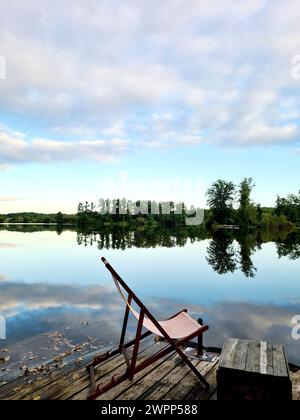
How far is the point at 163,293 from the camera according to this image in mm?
15219

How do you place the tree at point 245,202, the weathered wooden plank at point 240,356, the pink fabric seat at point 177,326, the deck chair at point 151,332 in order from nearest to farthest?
the weathered wooden plank at point 240,356 → the deck chair at point 151,332 → the pink fabric seat at point 177,326 → the tree at point 245,202

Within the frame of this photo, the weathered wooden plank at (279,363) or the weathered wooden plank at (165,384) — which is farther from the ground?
the weathered wooden plank at (279,363)

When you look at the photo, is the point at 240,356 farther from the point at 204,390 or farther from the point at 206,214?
the point at 206,214

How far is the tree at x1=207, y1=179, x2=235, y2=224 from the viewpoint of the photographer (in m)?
93.8

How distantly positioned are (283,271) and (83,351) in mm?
17700

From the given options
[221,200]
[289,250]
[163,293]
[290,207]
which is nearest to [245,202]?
[221,200]

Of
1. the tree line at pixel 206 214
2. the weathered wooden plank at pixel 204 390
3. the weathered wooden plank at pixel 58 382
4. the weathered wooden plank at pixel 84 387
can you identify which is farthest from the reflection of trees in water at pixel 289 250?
the tree line at pixel 206 214

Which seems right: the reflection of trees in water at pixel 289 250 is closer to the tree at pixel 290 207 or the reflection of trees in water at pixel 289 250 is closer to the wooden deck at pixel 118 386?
the wooden deck at pixel 118 386

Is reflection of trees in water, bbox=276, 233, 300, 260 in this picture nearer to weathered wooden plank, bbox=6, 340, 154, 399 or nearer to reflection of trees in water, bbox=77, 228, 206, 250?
reflection of trees in water, bbox=77, 228, 206, 250

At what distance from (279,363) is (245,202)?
86.6 metres

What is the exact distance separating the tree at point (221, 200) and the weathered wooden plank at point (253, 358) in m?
90.6

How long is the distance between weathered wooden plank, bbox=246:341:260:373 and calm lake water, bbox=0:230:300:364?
368 centimetres

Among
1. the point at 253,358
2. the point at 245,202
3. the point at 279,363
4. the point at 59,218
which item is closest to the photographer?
the point at 279,363

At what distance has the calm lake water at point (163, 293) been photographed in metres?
10.1
